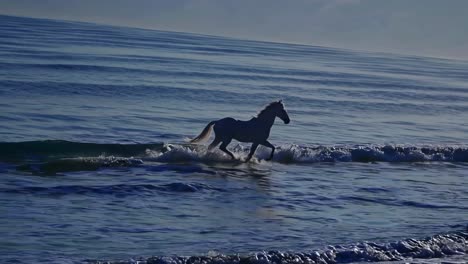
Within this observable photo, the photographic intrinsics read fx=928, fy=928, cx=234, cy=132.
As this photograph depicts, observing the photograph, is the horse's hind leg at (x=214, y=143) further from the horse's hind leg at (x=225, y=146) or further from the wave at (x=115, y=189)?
the wave at (x=115, y=189)

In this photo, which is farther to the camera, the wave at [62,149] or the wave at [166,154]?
the wave at [62,149]

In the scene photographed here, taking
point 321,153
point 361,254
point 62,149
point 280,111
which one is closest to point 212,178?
point 280,111

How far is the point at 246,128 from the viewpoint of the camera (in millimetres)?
19484

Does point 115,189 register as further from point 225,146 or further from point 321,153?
point 321,153

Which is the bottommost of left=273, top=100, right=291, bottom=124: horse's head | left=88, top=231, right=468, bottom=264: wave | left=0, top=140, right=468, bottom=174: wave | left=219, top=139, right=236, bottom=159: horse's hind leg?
left=88, top=231, right=468, bottom=264: wave

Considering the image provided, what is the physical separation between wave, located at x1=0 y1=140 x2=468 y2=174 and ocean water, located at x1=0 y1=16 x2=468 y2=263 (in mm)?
50

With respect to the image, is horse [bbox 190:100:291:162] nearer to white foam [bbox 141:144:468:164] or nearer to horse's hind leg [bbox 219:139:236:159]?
horse's hind leg [bbox 219:139:236:159]

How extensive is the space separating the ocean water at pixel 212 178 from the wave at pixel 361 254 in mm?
22

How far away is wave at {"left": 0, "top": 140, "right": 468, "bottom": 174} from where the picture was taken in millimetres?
18016

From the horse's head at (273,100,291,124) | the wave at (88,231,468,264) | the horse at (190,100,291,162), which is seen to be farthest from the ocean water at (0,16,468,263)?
the horse's head at (273,100,291,124)

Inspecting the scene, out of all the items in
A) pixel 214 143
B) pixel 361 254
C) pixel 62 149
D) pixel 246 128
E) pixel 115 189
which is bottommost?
pixel 361 254

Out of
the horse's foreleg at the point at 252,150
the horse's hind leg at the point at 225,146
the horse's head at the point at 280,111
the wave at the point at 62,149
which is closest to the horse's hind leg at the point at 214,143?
the horse's hind leg at the point at 225,146

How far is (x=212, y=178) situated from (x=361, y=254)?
5.77 metres

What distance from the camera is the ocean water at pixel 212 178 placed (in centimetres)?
1202
